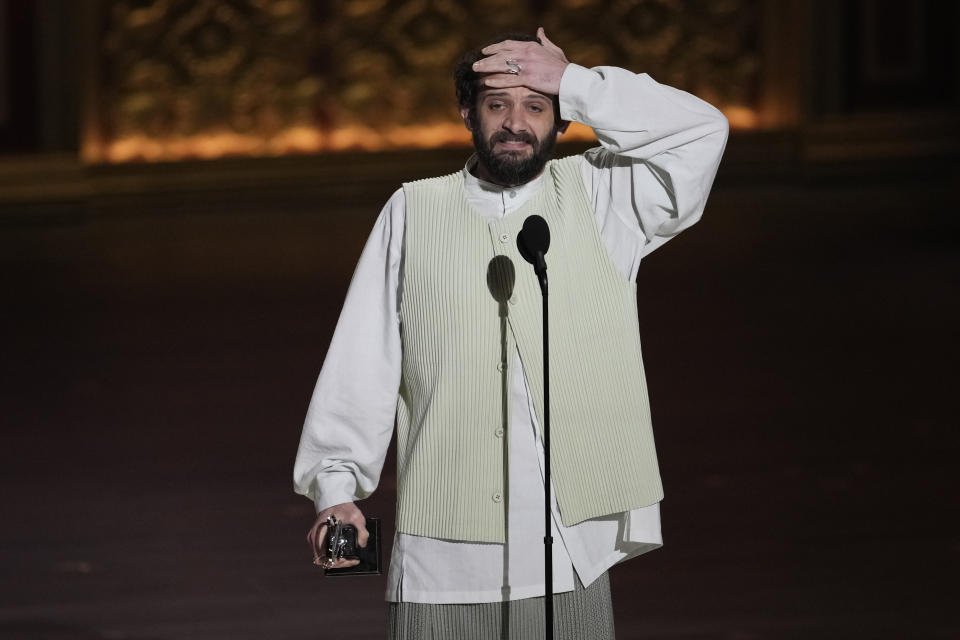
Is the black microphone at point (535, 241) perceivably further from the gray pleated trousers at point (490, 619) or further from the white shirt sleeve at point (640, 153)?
the gray pleated trousers at point (490, 619)

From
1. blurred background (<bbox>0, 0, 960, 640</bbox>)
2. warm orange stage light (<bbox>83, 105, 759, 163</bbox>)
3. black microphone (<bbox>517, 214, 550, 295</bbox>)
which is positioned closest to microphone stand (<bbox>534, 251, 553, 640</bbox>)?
black microphone (<bbox>517, 214, 550, 295</bbox>)

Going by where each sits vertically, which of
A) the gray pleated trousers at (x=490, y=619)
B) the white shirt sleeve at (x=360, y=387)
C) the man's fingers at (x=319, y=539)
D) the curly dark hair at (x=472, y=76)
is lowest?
the gray pleated trousers at (x=490, y=619)

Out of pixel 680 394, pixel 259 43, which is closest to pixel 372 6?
pixel 259 43

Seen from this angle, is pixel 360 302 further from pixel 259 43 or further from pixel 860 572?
pixel 259 43

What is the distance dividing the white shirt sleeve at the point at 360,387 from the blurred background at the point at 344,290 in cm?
151

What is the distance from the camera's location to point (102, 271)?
790 centimetres

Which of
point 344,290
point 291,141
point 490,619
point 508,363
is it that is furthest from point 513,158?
→ point 291,141

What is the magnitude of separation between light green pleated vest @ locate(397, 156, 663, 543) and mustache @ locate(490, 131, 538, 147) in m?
0.09

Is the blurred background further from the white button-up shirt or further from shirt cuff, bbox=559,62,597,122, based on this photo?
shirt cuff, bbox=559,62,597,122

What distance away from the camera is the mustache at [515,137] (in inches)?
78.7

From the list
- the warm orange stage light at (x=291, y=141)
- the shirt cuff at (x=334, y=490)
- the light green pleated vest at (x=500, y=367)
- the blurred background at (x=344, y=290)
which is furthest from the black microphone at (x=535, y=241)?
the warm orange stage light at (x=291, y=141)

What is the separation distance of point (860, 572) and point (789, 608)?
323 millimetres

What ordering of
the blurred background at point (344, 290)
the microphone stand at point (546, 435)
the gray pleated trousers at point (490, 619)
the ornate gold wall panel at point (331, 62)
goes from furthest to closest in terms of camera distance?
the ornate gold wall panel at point (331, 62) → the blurred background at point (344, 290) → the gray pleated trousers at point (490, 619) → the microphone stand at point (546, 435)

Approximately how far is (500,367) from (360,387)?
21cm
